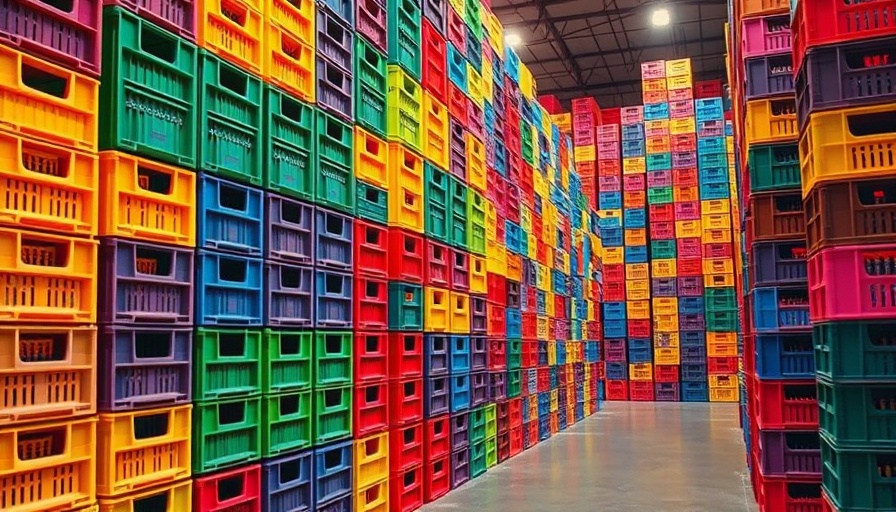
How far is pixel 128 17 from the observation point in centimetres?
388

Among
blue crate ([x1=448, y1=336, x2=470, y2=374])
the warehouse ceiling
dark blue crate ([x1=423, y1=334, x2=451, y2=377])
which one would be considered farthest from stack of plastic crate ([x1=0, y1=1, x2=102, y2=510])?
the warehouse ceiling

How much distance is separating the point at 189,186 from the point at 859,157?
365 centimetres

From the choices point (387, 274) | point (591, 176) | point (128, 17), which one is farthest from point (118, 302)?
point (591, 176)

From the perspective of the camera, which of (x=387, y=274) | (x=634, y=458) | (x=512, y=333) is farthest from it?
(x=512, y=333)

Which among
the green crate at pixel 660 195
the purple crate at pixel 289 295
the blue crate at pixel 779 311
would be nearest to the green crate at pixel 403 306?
the purple crate at pixel 289 295

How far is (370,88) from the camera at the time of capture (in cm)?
651

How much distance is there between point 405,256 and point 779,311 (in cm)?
321

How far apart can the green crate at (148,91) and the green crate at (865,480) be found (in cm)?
386

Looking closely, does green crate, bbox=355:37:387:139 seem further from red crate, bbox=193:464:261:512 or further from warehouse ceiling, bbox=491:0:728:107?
warehouse ceiling, bbox=491:0:728:107

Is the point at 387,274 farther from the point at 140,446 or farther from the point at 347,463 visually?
Result: the point at 140,446

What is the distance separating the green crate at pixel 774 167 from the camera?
6258 millimetres

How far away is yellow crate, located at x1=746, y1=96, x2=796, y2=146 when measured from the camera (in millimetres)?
6254

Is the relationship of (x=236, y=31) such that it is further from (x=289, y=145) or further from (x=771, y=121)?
(x=771, y=121)

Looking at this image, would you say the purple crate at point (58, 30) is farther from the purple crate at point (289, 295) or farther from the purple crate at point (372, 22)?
the purple crate at point (372, 22)
